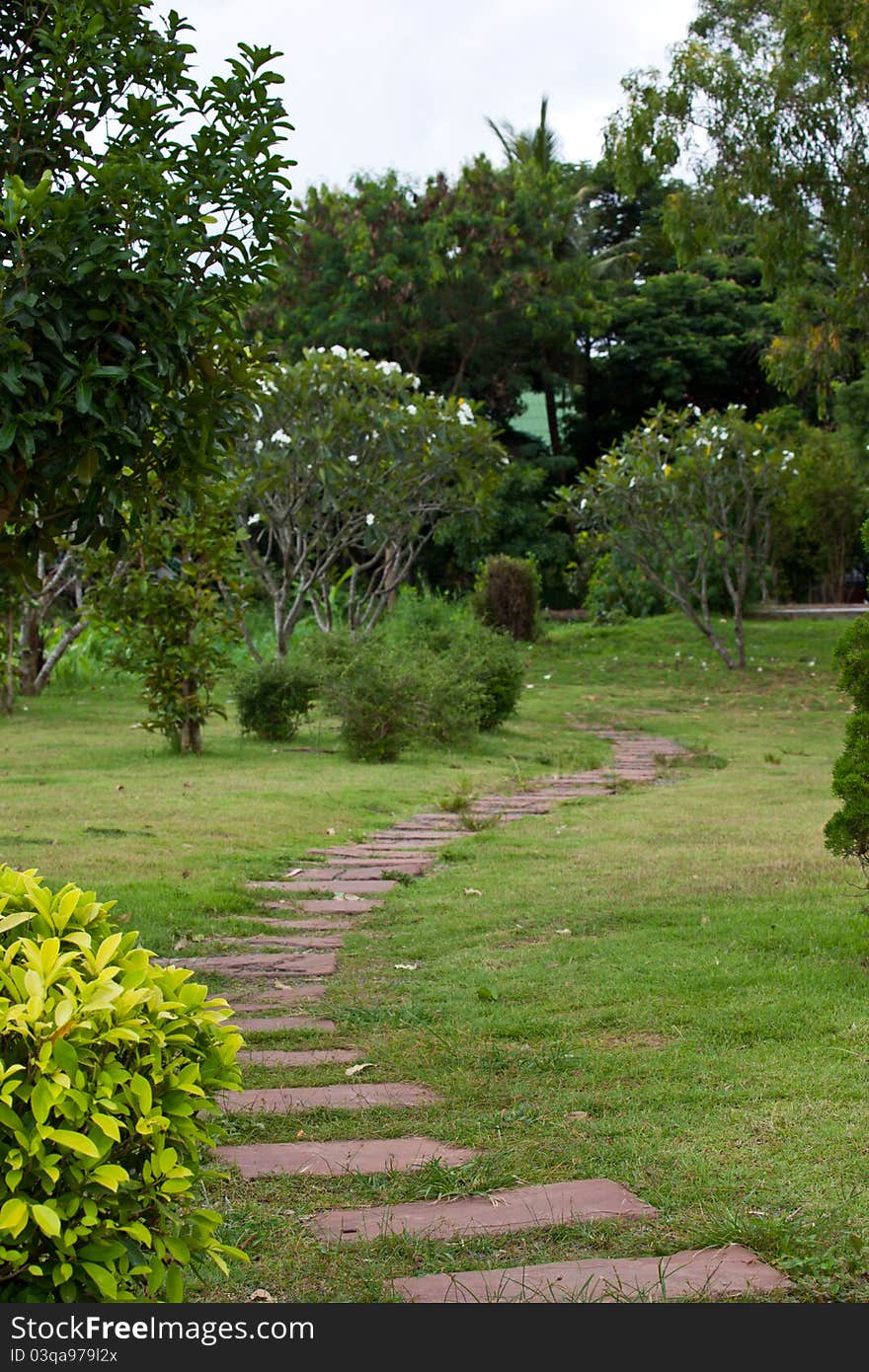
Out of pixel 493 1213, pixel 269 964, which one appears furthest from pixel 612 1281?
pixel 269 964

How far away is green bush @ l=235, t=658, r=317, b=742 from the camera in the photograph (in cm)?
1193

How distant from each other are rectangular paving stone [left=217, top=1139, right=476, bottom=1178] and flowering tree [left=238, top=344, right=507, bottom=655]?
10.3 meters

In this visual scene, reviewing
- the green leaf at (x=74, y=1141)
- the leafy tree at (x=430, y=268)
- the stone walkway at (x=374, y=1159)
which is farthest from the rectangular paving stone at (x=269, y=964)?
the leafy tree at (x=430, y=268)

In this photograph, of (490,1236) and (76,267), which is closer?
(490,1236)

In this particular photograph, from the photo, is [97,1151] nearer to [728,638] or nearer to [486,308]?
[728,638]

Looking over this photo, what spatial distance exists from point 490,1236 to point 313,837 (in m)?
5.17

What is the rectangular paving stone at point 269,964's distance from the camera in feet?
16.3

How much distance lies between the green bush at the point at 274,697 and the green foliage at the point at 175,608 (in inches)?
38.5

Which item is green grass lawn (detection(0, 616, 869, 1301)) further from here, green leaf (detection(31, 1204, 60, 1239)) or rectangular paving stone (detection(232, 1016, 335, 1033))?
green leaf (detection(31, 1204, 60, 1239))

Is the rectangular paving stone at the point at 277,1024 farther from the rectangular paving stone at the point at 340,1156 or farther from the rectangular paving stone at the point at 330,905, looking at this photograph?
the rectangular paving stone at the point at 330,905

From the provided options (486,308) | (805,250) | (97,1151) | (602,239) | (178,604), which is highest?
(602,239)

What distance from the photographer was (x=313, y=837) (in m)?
7.86

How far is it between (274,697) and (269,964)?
7.13 meters
